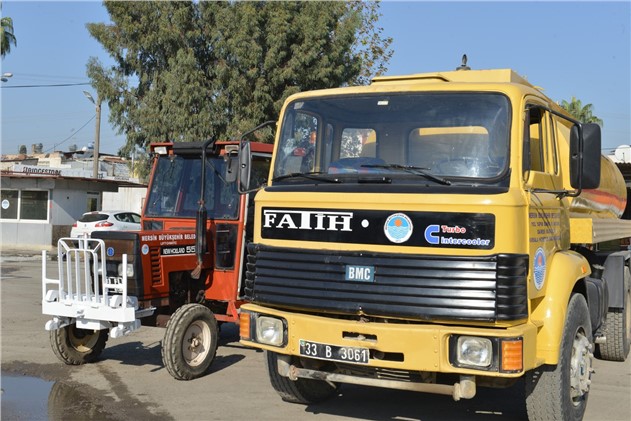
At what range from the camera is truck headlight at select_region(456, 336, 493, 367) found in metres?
4.49

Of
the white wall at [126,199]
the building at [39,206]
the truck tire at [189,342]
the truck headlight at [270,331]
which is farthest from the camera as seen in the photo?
the white wall at [126,199]

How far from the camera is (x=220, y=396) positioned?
6594mm

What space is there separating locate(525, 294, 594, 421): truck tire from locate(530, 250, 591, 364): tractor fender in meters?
0.19

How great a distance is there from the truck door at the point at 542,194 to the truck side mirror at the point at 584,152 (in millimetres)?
235

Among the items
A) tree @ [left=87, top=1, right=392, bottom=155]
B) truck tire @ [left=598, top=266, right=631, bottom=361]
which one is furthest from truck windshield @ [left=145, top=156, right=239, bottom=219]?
tree @ [left=87, top=1, right=392, bottom=155]

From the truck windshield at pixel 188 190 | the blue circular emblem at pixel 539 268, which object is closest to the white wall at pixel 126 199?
the truck windshield at pixel 188 190

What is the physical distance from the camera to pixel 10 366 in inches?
305

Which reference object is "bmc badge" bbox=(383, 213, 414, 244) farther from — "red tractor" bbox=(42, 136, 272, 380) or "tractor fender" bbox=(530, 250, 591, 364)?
"red tractor" bbox=(42, 136, 272, 380)

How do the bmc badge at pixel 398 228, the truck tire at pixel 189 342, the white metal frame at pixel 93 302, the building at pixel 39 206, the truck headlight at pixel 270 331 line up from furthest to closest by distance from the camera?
the building at pixel 39 206, the truck tire at pixel 189 342, the white metal frame at pixel 93 302, the truck headlight at pixel 270 331, the bmc badge at pixel 398 228

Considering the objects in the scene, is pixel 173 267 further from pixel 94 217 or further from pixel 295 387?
pixel 94 217

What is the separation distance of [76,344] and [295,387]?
300 cm

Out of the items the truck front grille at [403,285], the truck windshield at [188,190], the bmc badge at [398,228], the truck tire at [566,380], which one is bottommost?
the truck tire at [566,380]

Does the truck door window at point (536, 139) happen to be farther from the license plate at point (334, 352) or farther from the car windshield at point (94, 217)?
the car windshield at point (94, 217)

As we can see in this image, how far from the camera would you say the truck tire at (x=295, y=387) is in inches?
239
